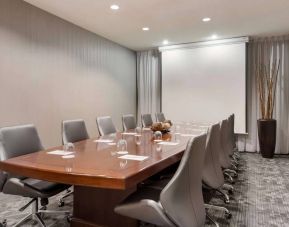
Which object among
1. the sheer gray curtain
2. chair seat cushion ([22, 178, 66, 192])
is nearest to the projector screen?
the sheer gray curtain

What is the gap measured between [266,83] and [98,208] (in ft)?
17.4

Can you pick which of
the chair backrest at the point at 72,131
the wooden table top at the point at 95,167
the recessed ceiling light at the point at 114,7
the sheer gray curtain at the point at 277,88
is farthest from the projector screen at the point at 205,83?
the wooden table top at the point at 95,167

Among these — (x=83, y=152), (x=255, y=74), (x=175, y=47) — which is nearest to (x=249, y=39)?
(x=255, y=74)

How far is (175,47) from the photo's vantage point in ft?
22.4

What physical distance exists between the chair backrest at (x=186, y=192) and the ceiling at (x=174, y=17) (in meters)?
3.13

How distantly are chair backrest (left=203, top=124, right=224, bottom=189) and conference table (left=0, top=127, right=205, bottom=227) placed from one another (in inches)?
10.5

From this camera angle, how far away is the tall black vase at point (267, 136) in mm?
5508

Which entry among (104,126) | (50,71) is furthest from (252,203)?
(50,71)

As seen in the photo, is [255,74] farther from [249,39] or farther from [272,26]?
[272,26]

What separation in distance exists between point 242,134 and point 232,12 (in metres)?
3.04

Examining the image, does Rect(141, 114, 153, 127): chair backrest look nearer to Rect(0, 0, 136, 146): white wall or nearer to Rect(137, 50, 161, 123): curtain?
Rect(0, 0, 136, 146): white wall

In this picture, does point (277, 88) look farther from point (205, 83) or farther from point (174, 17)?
point (174, 17)

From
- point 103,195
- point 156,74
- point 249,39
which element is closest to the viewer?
point 103,195

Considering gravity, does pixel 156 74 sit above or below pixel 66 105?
above
